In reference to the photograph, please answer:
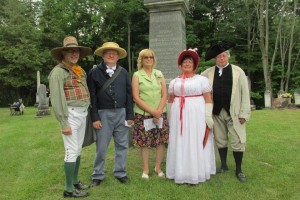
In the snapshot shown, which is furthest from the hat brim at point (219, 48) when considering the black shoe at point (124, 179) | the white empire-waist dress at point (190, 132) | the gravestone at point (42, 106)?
the gravestone at point (42, 106)

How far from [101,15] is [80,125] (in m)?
24.5

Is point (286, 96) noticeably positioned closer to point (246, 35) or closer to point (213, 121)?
point (246, 35)

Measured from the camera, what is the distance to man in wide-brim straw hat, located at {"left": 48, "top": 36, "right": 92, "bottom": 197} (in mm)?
3973

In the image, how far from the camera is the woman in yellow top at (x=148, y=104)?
4797 mm

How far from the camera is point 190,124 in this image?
15.0ft

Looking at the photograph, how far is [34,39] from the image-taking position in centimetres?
2977

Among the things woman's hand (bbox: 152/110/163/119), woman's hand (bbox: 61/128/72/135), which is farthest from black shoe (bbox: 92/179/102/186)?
woman's hand (bbox: 152/110/163/119)

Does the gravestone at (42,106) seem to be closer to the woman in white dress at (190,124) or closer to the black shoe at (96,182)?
the black shoe at (96,182)

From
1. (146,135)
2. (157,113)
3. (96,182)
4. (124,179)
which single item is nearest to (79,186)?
(96,182)

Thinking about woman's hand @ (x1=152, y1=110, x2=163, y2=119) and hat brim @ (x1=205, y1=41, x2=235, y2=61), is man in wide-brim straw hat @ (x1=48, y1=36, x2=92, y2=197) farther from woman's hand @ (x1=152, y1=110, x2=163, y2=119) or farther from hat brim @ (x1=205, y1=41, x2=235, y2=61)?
hat brim @ (x1=205, y1=41, x2=235, y2=61)

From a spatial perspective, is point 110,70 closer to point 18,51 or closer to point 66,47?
point 66,47

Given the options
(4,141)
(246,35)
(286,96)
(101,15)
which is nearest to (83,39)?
(101,15)

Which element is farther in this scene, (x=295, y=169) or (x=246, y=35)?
(x=246, y=35)

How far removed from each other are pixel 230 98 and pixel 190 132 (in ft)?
2.77
